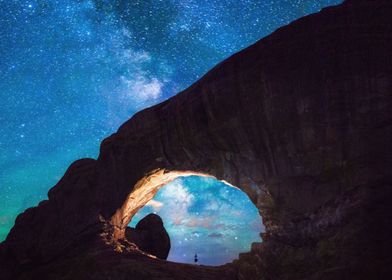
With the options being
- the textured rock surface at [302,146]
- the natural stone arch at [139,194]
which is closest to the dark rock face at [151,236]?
the natural stone arch at [139,194]

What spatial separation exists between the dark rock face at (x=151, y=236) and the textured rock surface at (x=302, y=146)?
5.73 metres

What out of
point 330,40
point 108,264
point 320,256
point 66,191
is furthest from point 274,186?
point 66,191

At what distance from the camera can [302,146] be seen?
46.0ft

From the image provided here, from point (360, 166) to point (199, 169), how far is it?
9.59 metres

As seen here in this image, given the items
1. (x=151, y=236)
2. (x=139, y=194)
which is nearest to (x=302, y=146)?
(x=139, y=194)

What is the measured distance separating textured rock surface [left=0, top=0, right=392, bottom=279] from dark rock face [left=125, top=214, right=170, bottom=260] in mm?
5728

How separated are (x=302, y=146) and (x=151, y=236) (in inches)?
655

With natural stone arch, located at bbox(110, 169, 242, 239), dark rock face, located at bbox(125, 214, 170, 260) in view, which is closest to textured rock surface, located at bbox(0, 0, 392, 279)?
natural stone arch, located at bbox(110, 169, 242, 239)

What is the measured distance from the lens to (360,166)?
41.0ft

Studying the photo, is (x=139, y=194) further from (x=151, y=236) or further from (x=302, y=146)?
(x=302, y=146)

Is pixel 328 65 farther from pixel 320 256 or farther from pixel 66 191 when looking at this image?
pixel 66 191

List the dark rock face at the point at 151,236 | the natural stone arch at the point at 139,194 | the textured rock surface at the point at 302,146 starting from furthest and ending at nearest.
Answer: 1. the dark rock face at the point at 151,236
2. the natural stone arch at the point at 139,194
3. the textured rock surface at the point at 302,146

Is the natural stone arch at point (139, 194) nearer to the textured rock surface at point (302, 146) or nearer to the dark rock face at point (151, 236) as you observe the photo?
the textured rock surface at point (302, 146)

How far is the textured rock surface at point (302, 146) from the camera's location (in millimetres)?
11812
